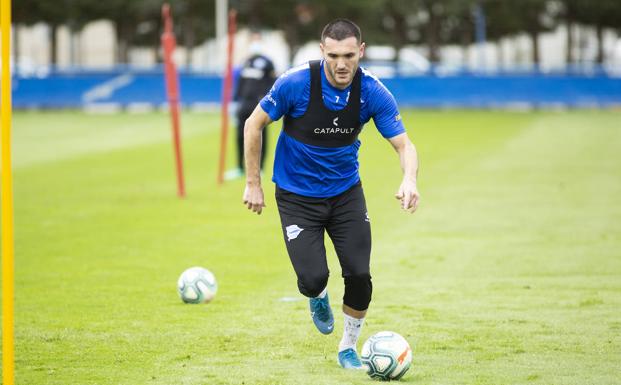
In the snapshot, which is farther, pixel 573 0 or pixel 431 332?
pixel 573 0

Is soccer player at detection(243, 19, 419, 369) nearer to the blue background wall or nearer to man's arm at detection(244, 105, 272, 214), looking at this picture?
man's arm at detection(244, 105, 272, 214)

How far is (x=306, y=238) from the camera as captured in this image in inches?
304

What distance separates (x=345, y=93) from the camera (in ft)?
24.7

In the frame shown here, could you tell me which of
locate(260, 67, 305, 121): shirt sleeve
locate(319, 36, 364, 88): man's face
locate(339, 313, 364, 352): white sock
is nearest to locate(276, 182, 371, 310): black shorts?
locate(339, 313, 364, 352): white sock

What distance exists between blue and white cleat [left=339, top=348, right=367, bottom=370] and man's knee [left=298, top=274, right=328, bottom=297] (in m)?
0.45

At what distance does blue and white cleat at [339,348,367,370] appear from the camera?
303 inches

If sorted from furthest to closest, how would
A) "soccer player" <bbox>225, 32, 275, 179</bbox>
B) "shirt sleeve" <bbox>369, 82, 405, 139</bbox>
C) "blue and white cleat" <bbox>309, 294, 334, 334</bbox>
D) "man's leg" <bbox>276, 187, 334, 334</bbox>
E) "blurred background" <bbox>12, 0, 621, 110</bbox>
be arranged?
"blurred background" <bbox>12, 0, 621, 110</bbox>, "soccer player" <bbox>225, 32, 275, 179</bbox>, "blue and white cleat" <bbox>309, 294, 334, 334</bbox>, "man's leg" <bbox>276, 187, 334, 334</bbox>, "shirt sleeve" <bbox>369, 82, 405, 139</bbox>

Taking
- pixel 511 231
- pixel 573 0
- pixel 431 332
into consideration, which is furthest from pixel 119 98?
pixel 431 332

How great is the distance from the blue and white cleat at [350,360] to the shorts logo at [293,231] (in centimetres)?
83

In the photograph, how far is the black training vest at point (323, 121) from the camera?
297 inches

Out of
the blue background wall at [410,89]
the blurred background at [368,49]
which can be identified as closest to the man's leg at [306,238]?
the blurred background at [368,49]

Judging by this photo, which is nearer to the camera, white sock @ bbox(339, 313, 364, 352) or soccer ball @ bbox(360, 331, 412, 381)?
soccer ball @ bbox(360, 331, 412, 381)

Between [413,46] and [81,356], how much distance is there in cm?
5902

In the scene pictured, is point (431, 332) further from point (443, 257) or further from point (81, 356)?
point (443, 257)
